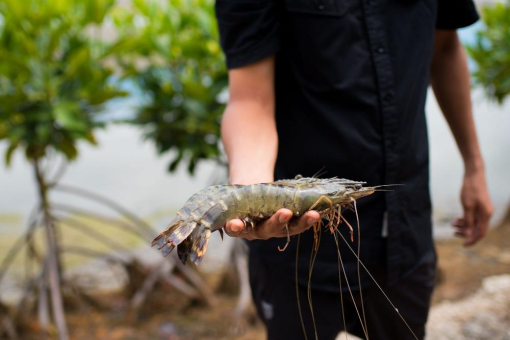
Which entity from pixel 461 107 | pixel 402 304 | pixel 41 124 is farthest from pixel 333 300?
pixel 41 124

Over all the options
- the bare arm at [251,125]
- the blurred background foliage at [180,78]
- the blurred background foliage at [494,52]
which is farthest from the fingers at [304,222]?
the blurred background foliage at [494,52]

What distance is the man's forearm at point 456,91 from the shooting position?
1.33 metres

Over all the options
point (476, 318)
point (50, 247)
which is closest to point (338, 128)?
point (476, 318)

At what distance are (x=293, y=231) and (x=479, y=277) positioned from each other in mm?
2374

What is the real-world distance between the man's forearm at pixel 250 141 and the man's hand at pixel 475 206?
1.99 ft

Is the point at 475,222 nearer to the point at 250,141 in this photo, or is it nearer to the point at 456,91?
the point at 456,91

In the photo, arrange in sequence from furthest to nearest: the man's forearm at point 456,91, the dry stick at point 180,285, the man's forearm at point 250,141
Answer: the dry stick at point 180,285, the man's forearm at point 456,91, the man's forearm at point 250,141

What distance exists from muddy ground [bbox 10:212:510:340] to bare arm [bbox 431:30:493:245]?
1.44m

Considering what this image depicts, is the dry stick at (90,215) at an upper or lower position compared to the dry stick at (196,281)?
upper

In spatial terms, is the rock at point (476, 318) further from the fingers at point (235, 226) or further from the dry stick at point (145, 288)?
the fingers at point (235, 226)

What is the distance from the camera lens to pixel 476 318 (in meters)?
2.14

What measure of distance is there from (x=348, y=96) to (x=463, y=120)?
1.54 ft

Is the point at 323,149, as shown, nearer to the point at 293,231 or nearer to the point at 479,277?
the point at 293,231

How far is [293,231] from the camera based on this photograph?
0.85 meters
